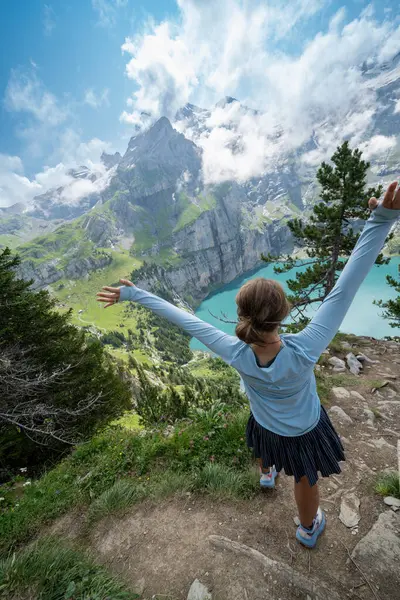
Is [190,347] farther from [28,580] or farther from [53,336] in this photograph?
[28,580]

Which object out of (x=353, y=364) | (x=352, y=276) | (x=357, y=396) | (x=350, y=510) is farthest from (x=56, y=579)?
(x=353, y=364)

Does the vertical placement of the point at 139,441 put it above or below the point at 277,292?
below

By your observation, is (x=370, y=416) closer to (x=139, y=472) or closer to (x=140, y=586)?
(x=139, y=472)

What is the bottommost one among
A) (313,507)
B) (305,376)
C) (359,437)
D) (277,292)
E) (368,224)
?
(359,437)

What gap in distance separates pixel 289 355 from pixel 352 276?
0.76m

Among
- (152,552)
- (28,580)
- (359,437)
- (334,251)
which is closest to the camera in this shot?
(28,580)

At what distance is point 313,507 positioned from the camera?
278 cm

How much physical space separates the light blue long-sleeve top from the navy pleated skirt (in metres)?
0.14

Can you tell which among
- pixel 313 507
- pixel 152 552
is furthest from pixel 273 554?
pixel 152 552

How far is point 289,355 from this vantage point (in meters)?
2.05

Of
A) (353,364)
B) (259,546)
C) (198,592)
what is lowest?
(353,364)

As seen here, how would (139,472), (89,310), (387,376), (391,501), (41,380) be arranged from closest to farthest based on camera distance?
(391,501), (139,472), (41,380), (387,376), (89,310)

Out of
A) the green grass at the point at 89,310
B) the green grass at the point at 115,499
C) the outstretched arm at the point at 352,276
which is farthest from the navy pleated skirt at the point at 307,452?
the green grass at the point at 89,310

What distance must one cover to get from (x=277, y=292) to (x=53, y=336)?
1237 cm
